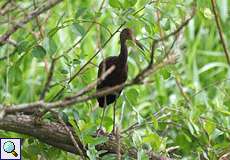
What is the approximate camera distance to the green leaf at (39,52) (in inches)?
85.0

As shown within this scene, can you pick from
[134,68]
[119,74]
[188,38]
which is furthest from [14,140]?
[188,38]

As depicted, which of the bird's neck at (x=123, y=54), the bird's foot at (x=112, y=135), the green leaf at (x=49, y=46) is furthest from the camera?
the bird's foot at (x=112, y=135)

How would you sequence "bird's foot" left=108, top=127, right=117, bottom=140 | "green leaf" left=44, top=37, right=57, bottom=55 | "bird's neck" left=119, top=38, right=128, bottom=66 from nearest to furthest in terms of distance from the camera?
"green leaf" left=44, top=37, right=57, bottom=55 < "bird's neck" left=119, top=38, right=128, bottom=66 < "bird's foot" left=108, top=127, right=117, bottom=140

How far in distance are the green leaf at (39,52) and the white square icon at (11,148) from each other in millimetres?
338

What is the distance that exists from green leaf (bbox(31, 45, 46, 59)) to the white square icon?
13.3 inches

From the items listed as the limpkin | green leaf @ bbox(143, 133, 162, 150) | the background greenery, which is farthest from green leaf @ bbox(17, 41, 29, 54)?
green leaf @ bbox(143, 133, 162, 150)

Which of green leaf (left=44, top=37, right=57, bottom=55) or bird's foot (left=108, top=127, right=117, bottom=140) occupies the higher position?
green leaf (left=44, top=37, right=57, bottom=55)

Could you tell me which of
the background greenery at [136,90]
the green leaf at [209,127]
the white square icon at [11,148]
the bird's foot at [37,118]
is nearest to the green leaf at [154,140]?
the background greenery at [136,90]

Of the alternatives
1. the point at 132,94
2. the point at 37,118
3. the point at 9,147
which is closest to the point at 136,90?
the point at 132,94

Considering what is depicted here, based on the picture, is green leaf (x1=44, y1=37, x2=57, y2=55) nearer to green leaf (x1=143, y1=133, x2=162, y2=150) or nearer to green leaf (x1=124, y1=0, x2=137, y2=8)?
green leaf (x1=124, y1=0, x2=137, y2=8)

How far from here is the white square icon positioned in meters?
2.26

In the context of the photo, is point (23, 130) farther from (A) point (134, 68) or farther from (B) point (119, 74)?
(A) point (134, 68)

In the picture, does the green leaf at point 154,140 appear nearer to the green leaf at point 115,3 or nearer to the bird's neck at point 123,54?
the bird's neck at point 123,54

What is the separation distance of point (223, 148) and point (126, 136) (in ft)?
1.29
